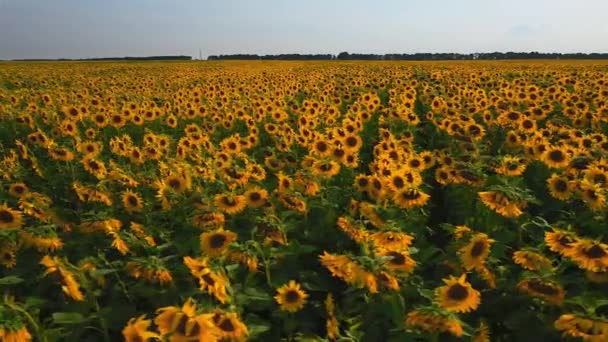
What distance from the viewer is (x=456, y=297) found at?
3.37 metres

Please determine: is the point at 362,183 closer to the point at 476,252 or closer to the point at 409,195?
the point at 409,195

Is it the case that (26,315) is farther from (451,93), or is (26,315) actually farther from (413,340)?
(451,93)

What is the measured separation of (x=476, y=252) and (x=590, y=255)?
30.2 inches

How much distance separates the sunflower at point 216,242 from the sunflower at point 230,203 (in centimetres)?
90

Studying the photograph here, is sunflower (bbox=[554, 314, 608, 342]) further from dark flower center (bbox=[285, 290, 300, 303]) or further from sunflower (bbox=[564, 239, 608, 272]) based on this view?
dark flower center (bbox=[285, 290, 300, 303])

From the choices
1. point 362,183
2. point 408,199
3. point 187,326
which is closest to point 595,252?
point 408,199

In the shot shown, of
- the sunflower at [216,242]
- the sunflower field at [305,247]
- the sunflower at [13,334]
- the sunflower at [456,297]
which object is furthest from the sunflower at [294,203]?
the sunflower at [13,334]

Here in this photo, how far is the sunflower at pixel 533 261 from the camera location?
400cm

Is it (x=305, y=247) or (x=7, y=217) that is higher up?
(x=7, y=217)

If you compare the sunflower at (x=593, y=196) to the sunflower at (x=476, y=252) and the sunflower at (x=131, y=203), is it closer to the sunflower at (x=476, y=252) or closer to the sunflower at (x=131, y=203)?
the sunflower at (x=476, y=252)

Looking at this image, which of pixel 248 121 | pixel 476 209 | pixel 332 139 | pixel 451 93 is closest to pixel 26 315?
pixel 476 209

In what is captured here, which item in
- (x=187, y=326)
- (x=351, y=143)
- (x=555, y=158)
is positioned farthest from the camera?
(x=351, y=143)

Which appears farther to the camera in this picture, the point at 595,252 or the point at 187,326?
the point at 595,252

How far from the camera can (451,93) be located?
1457cm
